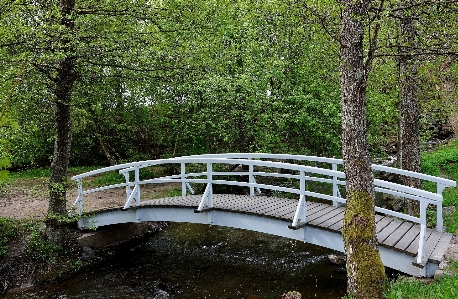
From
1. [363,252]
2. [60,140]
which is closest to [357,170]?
[363,252]

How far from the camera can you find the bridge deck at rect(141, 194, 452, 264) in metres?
6.79

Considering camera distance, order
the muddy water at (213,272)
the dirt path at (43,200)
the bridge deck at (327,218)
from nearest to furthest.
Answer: the bridge deck at (327,218), the muddy water at (213,272), the dirt path at (43,200)

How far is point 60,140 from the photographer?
10266 mm

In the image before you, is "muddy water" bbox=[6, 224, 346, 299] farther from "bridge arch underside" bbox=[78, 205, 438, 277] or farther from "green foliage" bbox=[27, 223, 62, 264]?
"bridge arch underside" bbox=[78, 205, 438, 277]

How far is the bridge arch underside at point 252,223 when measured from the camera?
260 inches

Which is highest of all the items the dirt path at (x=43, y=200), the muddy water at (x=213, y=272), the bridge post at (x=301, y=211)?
the bridge post at (x=301, y=211)

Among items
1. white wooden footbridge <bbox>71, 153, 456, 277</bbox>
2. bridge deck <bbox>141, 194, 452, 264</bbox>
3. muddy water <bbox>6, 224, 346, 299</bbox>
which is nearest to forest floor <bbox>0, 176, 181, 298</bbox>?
muddy water <bbox>6, 224, 346, 299</bbox>

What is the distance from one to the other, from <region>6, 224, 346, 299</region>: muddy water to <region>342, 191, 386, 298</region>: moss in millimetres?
2949

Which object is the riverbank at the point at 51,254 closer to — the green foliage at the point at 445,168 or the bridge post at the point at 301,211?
the bridge post at the point at 301,211

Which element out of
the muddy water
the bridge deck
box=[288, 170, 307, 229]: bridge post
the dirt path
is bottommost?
the muddy water

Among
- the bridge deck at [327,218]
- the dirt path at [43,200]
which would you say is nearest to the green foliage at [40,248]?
the dirt path at [43,200]

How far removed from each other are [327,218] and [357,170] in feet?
10.6

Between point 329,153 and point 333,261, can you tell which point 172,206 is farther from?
point 329,153

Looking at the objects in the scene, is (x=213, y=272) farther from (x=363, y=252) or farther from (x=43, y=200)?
(x=43, y=200)
